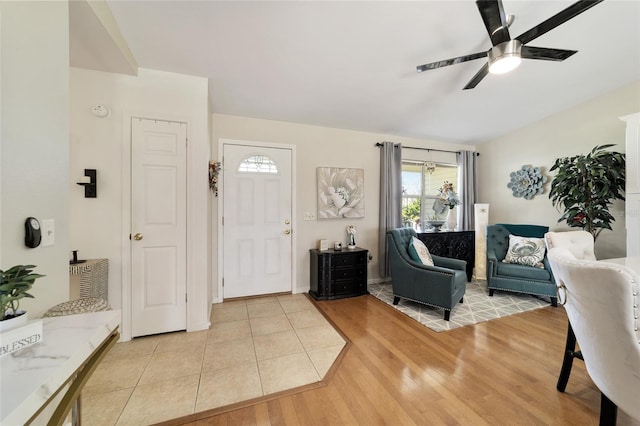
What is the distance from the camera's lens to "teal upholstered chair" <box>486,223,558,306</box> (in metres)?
3.04

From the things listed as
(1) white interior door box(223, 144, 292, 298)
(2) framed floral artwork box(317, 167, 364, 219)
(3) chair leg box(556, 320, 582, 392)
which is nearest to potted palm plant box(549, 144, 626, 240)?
(3) chair leg box(556, 320, 582, 392)

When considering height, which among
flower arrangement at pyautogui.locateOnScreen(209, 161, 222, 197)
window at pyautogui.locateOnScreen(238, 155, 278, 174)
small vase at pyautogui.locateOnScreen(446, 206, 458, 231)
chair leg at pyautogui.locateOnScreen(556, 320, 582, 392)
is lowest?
chair leg at pyautogui.locateOnScreen(556, 320, 582, 392)

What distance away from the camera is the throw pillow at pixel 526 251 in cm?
321

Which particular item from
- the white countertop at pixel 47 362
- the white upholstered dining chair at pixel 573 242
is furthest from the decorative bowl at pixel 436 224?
the white countertop at pixel 47 362

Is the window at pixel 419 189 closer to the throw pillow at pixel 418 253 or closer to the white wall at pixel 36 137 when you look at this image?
the throw pillow at pixel 418 253

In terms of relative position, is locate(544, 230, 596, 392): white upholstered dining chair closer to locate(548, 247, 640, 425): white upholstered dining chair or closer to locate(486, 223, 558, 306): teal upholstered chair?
locate(548, 247, 640, 425): white upholstered dining chair

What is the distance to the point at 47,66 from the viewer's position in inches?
43.4

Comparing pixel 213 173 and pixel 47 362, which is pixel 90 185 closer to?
pixel 213 173

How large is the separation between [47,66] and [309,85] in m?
2.09

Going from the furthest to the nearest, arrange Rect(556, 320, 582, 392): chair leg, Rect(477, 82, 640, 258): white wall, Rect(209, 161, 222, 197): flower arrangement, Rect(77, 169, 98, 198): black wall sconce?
Rect(477, 82, 640, 258): white wall
Rect(209, 161, 222, 197): flower arrangement
Rect(77, 169, 98, 198): black wall sconce
Rect(556, 320, 582, 392): chair leg

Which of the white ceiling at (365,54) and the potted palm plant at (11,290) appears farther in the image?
the white ceiling at (365,54)

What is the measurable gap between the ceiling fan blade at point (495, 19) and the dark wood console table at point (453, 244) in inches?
101

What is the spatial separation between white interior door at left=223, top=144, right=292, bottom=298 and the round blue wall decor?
388cm

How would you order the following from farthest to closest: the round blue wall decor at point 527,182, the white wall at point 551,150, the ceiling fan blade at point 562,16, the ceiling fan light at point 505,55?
the round blue wall decor at point 527,182
the white wall at point 551,150
the ceiling fan light at point 505,55
the ceiling fan blade at point 562,16
